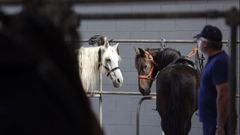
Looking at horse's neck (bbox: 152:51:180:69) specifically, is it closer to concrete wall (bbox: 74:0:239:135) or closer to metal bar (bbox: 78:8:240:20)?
concrete wall (bbox: 74:0:239:135)

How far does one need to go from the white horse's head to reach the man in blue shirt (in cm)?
303

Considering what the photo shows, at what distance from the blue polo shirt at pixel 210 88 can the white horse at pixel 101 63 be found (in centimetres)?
319

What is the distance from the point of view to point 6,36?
1.67 metres

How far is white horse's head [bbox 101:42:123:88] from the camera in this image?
27.6 ft

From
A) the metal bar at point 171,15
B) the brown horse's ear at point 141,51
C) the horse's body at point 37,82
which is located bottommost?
the horse's body at point 37,82

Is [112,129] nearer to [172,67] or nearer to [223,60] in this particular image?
[172,67]

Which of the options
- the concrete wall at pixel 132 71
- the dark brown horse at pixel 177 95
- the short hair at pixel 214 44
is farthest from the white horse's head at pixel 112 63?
the short hair at pixel 214 44

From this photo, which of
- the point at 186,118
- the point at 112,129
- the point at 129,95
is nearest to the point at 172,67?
the point at 186,118

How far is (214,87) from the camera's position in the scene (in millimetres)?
5242

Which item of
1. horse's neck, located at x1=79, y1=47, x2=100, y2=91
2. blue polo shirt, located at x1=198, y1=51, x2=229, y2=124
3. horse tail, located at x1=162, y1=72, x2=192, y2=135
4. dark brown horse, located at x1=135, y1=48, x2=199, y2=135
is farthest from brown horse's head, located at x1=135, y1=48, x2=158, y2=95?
blue polo shirt, located at x1=198, y1=51, x2=229, y2=124

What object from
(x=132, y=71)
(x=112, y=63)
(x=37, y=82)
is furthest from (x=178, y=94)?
(x=37, y=82)

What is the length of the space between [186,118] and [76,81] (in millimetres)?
5020

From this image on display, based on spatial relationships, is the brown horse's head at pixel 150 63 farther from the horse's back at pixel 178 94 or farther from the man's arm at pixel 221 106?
the man's arm at pixel 221 106

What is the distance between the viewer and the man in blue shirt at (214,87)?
5.07 m
